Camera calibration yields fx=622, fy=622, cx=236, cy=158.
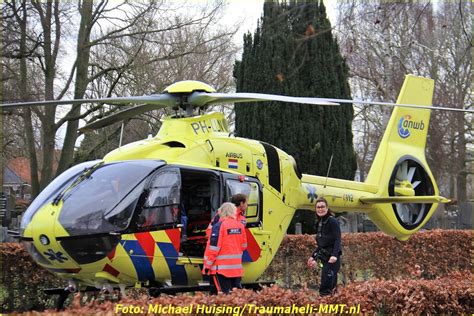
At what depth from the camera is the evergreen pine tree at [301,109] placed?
19906mm

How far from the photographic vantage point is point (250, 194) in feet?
30.8

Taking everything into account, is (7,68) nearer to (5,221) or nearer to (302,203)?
(5,221)

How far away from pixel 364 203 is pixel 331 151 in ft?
28.2

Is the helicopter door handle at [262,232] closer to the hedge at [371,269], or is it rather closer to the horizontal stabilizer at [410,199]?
the hedge at [371,269]

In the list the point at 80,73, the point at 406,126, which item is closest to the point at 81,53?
the point at 80,73

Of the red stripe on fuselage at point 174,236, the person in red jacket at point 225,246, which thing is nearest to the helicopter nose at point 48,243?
the red stripe on fuselage at point 174,236

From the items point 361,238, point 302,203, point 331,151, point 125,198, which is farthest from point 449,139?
Result: point 125,198

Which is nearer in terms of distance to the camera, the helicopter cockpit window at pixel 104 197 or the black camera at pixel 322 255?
the helicopter cockpit window at pixel 104 197

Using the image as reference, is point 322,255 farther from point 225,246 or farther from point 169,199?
point 169,199

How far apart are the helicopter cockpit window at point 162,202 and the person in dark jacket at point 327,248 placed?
201 centimetres

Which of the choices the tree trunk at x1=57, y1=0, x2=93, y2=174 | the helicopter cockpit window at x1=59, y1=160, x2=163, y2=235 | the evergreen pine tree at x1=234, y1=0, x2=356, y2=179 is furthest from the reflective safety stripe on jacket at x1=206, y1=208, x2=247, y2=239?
the tree trunk at x1=57, y1=0, x2=93, y2=174

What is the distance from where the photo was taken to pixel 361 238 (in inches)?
548

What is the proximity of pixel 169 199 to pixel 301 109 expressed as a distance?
12.7 meters

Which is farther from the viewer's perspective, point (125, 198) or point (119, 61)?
point (119, 61)
